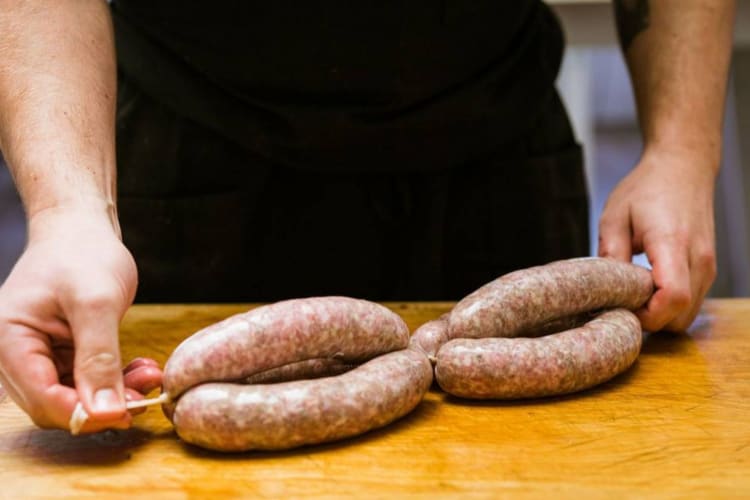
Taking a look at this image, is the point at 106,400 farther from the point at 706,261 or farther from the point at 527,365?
the point at 706,261

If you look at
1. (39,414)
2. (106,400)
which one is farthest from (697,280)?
(39,414)

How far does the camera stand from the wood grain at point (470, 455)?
64.3 inches

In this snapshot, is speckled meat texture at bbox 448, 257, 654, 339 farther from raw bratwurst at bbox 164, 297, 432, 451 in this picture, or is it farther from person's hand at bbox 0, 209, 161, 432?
person's hand at bbox 0, 209, 161, 432

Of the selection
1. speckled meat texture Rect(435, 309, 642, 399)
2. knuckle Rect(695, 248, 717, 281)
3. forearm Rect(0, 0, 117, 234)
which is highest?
forearm Rect(0, 0, 117, 234)

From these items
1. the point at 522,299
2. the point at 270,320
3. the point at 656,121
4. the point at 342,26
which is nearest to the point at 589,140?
the point at 656,121

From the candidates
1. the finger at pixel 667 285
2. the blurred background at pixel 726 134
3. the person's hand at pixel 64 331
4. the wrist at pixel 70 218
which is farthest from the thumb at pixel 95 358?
the blurred background at pixel 726 134

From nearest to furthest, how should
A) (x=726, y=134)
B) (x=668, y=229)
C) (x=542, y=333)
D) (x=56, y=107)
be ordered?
(x=56, y=107), (x=542, y=333), (x=668, y=229), (x=726, y=134)

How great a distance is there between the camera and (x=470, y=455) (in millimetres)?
1774

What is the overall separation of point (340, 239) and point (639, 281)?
1.15 meters

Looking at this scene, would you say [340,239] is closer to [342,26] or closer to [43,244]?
[342,26]

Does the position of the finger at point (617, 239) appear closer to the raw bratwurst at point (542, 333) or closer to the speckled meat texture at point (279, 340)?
the raw bratwurst at point (542, 333)

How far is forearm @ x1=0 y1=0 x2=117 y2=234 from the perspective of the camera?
6.56 feet

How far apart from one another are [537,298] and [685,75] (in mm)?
1197

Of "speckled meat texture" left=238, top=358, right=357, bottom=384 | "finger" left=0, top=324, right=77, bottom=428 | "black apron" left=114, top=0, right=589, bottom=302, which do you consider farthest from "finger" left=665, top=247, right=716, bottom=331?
"finger" left=0, top=324, right=77, bottom=428
